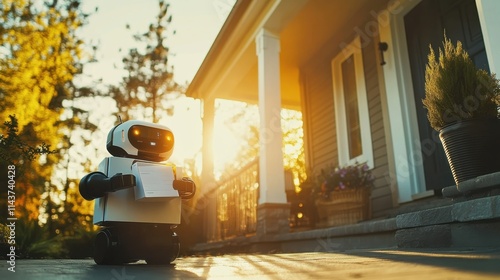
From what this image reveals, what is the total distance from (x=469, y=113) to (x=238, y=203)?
13.5 ft

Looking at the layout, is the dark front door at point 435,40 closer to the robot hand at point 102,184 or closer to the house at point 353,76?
the house at point 353,76

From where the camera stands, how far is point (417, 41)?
4.79 metres

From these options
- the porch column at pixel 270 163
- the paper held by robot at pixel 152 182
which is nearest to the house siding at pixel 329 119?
the porch column at pixel 270 163

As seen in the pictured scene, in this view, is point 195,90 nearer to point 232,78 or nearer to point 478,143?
point 232,78

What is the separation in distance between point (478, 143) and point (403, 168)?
8.09ft

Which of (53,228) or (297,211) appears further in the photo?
(53,228)

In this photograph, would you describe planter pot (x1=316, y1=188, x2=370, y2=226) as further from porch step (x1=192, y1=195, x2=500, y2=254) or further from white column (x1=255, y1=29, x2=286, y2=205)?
porch step (x1=192, y1=195, x2=500, y2=254)

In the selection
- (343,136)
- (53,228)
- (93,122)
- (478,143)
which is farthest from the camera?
(93,122)

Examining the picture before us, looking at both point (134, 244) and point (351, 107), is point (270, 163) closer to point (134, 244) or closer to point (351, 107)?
point (351, 107)

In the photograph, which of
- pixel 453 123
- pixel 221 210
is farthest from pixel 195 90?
pixel 453 123

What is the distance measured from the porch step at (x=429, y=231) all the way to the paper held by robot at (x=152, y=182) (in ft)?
4.82

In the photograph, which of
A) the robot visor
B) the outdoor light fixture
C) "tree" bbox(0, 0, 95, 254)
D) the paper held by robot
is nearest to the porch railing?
the outdoor light fixture

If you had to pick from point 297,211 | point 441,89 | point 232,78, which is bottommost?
point 297,211

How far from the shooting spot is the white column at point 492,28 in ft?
8.05
